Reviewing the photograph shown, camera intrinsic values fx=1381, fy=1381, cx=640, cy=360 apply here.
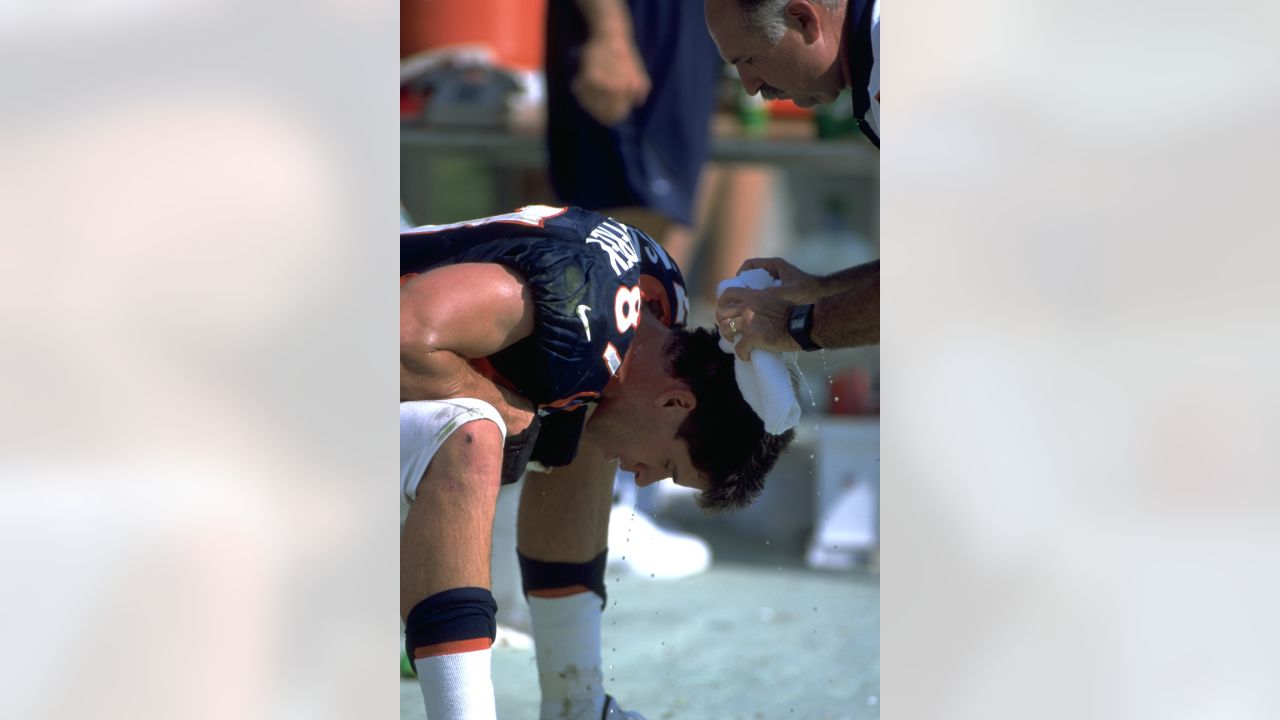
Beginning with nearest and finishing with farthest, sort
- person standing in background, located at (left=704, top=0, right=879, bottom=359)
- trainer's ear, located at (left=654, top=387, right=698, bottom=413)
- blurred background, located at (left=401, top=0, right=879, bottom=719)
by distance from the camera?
1. person standing in background, located at (left=704, top=0, right=879, bottom=359)
2. trainer's ear, located at (left=654, top=387, right=698, bottom=413)
3. blurred background, located at (left=401, top=0, right=879, bottom=719)

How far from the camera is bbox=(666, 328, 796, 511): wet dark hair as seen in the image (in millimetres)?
1561

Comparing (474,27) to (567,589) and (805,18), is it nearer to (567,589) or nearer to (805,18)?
(567,589)

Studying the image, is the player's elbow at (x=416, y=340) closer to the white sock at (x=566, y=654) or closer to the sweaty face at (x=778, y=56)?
the sweaty face at (x=778, y=56)

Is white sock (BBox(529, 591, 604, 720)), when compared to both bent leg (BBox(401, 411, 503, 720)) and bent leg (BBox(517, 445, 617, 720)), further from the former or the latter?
bent leg (BBox(401, 411, 503, 720))

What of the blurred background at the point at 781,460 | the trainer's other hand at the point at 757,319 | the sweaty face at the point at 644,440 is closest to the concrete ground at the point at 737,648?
the blurred background at the point at 781,460

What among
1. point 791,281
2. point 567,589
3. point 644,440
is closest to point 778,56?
point 791,281

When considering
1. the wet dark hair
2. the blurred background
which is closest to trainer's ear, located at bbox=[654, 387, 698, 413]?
the wet dark hair

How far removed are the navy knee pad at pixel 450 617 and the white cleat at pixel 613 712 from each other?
589 millimetres

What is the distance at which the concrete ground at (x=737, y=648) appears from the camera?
1.96 meters

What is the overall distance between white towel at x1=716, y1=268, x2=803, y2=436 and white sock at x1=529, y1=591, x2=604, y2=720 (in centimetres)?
42
